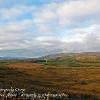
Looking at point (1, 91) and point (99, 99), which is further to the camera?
point (99, 99)

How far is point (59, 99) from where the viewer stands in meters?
37.6

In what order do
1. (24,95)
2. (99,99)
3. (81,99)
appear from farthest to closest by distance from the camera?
(99,99) → (81,99) → (24,95)

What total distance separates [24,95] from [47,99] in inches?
123

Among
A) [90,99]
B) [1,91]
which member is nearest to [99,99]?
[90,99]

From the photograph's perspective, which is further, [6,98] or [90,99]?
[90,99]

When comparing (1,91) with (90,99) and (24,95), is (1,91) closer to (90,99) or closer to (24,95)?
(24,95)

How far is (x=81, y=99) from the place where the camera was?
41781mm

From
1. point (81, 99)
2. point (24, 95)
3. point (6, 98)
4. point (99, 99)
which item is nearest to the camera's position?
point (6, 98)

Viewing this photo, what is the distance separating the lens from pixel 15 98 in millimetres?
35031

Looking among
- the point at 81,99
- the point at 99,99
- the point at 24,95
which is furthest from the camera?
the point at 99,99

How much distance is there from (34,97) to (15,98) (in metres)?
2.47

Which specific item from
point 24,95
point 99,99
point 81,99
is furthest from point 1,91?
point 99,99

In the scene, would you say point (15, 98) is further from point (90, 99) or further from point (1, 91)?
point (90, 99)

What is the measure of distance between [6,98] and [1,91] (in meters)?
3.80
